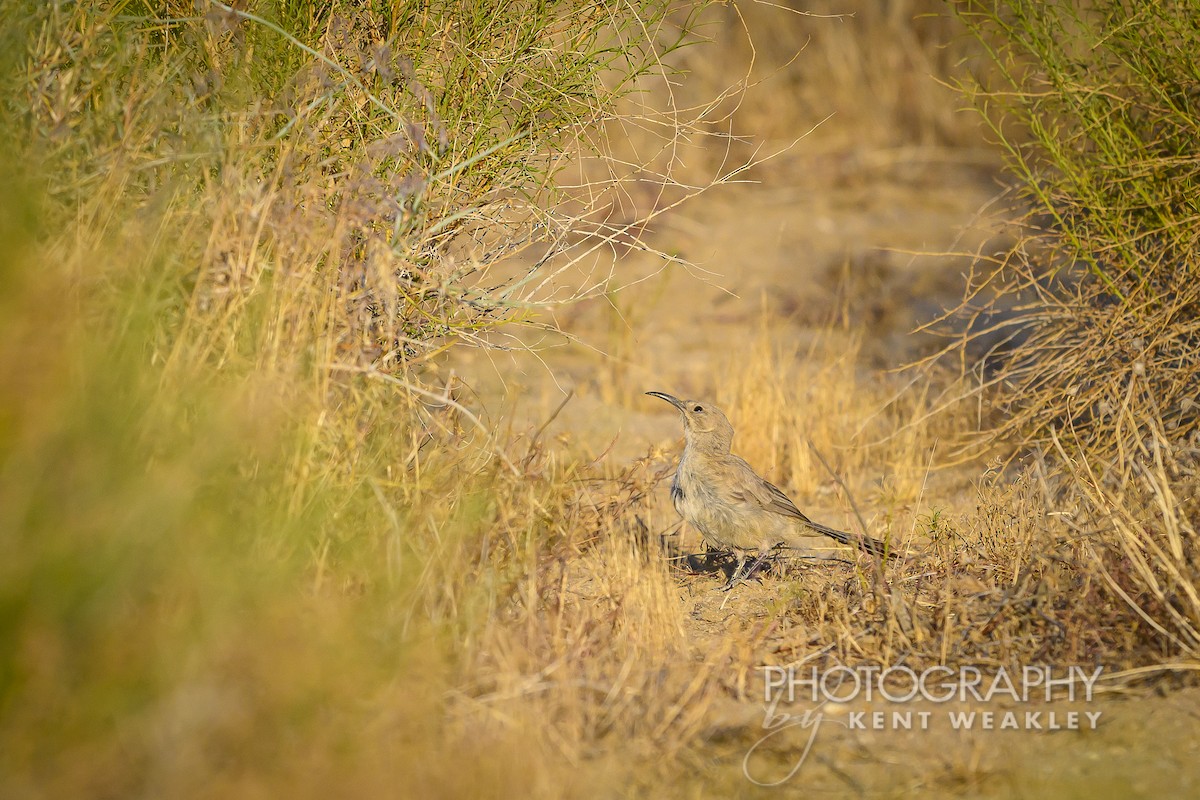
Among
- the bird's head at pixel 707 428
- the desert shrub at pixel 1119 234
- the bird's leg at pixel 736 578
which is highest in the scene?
the desert shrub at pixel 1119 234

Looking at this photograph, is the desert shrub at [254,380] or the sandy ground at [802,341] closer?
the desert shrub at [254,380]

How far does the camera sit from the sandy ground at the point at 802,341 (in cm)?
341

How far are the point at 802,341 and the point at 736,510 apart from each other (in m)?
3.72

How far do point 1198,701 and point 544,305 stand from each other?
92.5 inches

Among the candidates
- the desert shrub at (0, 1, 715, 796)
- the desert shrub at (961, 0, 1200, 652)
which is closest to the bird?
the desert shrub at (0, 1, 715, 796)

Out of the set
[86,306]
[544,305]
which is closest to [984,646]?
[544,305]

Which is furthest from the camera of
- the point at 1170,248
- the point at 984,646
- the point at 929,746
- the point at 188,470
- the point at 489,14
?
the point at 1170,248

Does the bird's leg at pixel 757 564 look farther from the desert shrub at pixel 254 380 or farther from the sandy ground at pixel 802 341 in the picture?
the desert shrub at pixel 254 380

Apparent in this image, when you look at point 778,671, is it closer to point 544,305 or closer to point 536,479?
point 536,479

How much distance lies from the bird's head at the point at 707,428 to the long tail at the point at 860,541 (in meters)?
0.55

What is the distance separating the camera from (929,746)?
11.7 ft

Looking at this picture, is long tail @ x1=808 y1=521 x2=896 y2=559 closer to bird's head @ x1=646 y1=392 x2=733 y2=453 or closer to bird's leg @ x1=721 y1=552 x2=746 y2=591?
bird's leg @ x1=721 y1=552 x2=746 y2=591

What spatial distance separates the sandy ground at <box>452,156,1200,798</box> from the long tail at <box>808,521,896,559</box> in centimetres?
31

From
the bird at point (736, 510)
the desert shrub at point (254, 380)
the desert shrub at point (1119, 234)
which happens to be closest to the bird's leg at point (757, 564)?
the bird at point (736, 510)
